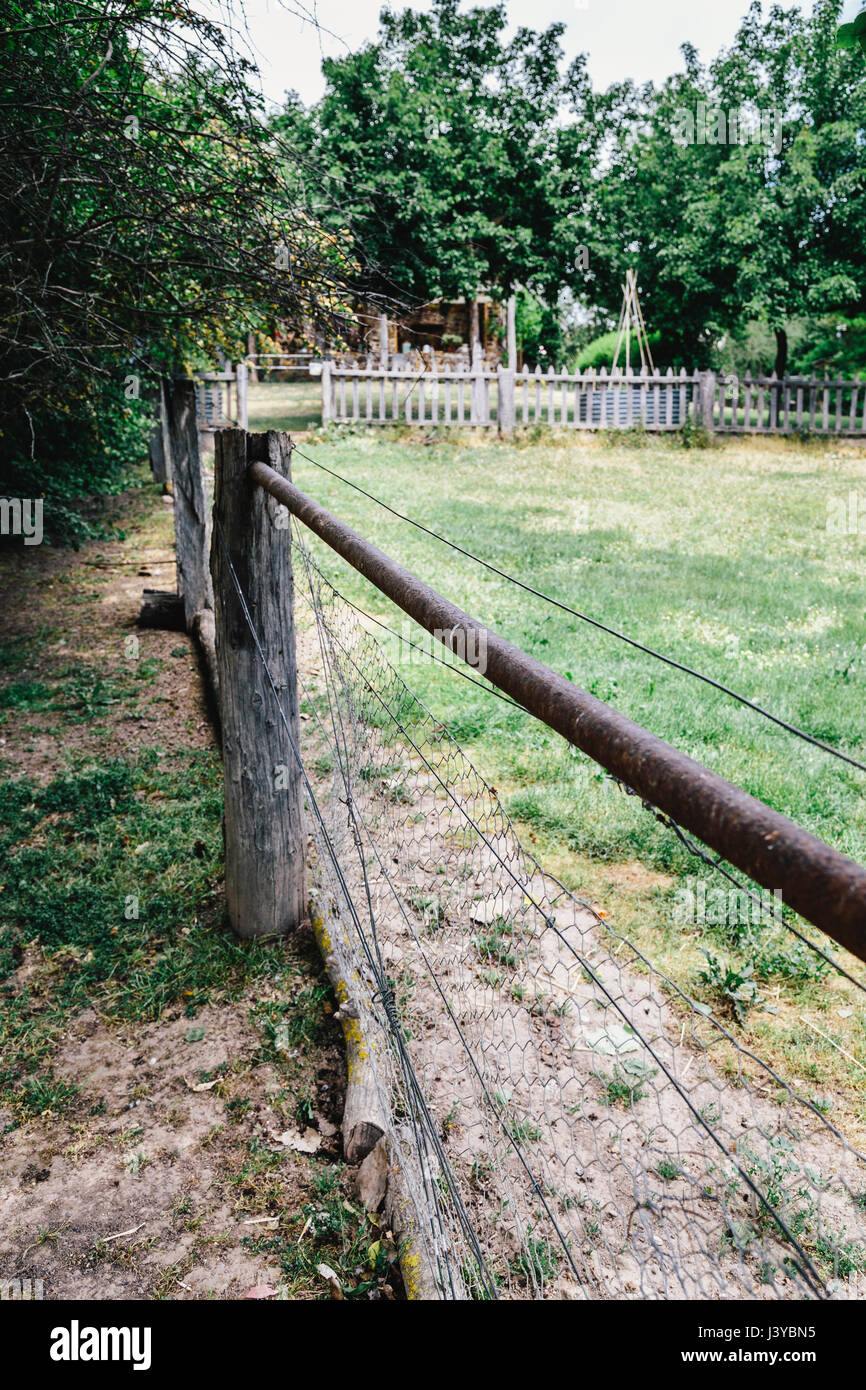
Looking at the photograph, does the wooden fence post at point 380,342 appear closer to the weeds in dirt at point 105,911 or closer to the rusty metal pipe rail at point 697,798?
the weeds in dirt at point 105,911

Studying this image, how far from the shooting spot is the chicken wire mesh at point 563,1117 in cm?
188

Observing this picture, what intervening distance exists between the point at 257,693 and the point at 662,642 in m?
3.22

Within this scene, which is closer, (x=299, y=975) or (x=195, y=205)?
(x=299, y=975)

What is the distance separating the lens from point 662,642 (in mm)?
5492

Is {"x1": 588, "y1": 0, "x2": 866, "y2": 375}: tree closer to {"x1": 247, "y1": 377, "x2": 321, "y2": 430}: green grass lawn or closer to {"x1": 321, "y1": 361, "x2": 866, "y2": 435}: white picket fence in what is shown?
{"x1": 321, "y1": 361, "x2": 866, "y2": 435}: white picket fence

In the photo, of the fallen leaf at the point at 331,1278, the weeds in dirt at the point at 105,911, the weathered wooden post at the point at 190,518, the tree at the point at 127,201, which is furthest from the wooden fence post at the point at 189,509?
the fallen leaf at the point at 331,1278

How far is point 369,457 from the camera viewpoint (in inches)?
543

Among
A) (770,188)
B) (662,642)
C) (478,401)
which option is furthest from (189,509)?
(770,188)

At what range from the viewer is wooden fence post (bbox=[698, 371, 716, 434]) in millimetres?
16031

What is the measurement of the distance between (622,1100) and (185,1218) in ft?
3.59

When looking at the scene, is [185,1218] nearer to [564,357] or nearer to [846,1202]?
[846,1202]
